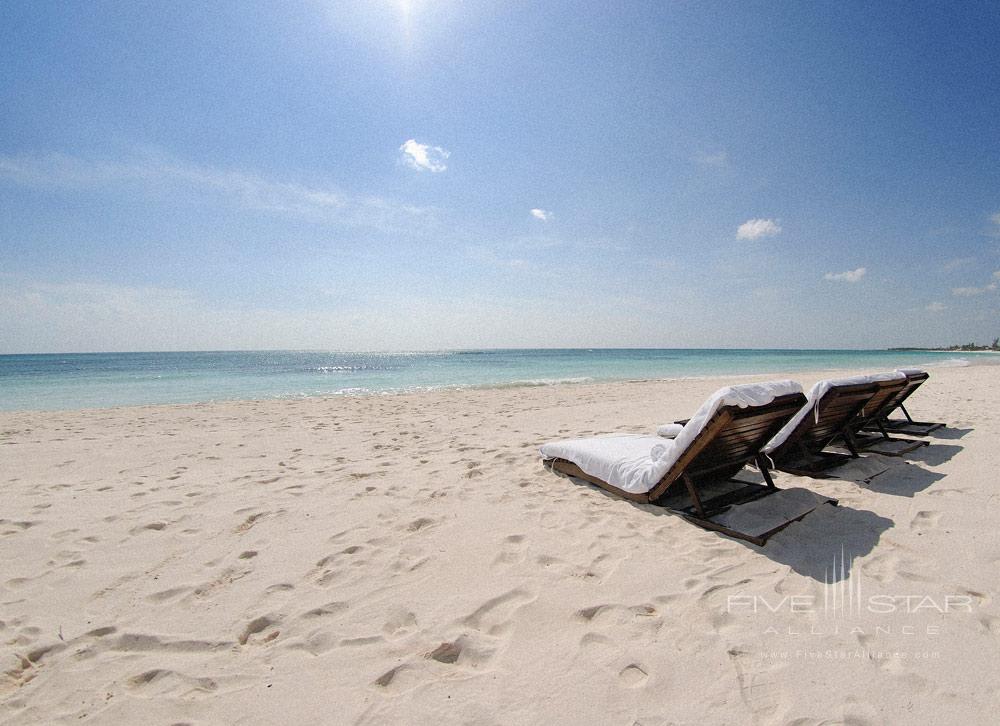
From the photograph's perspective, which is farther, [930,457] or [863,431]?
[863,431]

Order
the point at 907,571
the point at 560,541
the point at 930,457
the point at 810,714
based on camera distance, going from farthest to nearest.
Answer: the point at 930,457 < the point at 560,541 < the point at 907,571 < the point at 810,714

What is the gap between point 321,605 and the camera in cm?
254

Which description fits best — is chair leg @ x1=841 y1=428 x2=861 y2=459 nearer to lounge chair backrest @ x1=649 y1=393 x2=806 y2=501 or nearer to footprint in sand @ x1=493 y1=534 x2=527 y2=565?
lounge chair backrest @ x1=649 y1=393 x2=806 y2=501

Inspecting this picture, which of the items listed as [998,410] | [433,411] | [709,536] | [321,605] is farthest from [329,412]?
[998,410]

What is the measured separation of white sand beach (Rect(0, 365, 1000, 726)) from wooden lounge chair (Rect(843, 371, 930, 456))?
0.35 metres

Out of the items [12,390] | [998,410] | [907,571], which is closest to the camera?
[907,571]

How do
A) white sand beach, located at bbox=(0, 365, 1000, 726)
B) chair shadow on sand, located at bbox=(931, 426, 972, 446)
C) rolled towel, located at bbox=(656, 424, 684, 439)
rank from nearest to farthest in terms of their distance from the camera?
white sand beach, located at bbox=(0, 365, 1000, 726), rolled towel, located at bbox=(656, 424, 684, 439), chair shadow on sand, located at bbox=(931, 426, 972, 446)

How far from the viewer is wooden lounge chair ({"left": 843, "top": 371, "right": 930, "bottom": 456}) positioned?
5016 millimetres

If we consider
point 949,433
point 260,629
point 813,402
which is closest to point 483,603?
point 260,629

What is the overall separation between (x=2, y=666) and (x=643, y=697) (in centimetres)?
300

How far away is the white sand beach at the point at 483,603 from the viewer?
1.87 metres

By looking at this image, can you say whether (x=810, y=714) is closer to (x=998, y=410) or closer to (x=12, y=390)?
(x=998, y=410)

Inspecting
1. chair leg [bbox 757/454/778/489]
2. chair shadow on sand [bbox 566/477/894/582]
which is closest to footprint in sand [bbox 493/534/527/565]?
chair shadow on sand [bbox 566/477/894/582]

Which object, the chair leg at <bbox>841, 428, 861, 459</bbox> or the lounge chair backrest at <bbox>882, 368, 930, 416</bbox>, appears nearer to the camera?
the chair leg at <bbox>841, 428, 861, 459</bbox>
